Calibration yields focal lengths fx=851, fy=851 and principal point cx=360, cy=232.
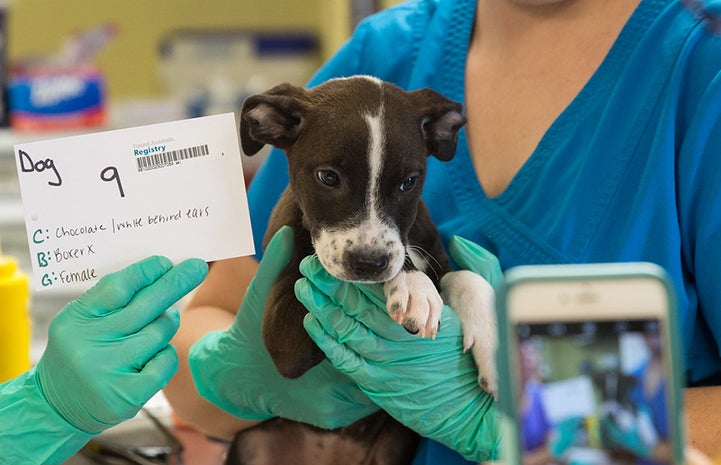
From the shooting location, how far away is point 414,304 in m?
1.02

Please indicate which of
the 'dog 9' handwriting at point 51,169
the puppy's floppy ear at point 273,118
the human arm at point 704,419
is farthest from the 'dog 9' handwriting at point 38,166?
the human arm at point 704,419

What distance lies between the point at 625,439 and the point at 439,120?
616 mm

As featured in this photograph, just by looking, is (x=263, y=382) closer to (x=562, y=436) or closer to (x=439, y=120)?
(x=439, y=120)

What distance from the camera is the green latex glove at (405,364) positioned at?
1.08 metres

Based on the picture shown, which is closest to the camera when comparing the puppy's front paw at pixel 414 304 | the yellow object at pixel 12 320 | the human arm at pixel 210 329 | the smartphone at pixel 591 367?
the smartphone at pixel 591 367

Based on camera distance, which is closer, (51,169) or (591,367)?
(591,367)

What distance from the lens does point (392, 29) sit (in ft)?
4.72

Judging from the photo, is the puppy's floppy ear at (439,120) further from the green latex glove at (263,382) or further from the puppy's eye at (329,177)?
the green latex glove at (263,382)

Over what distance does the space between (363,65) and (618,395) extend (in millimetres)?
928

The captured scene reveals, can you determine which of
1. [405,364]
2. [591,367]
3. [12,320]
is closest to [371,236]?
[405,364]

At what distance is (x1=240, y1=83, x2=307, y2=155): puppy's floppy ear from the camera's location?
3.63ft

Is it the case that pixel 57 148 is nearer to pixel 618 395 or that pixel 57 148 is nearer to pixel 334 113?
pixel 334 113

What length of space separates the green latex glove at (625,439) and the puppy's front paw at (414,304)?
417 mm

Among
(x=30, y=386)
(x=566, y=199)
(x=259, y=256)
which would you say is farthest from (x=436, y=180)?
(x=30, y=386)
